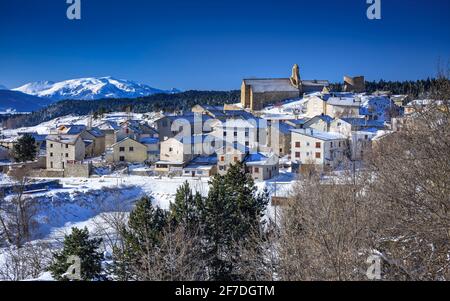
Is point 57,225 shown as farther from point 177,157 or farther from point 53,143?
point 53,143

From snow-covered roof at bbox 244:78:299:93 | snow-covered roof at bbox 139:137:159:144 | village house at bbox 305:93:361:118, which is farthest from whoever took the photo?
snow-covered roof at bbox 244:78:299:93

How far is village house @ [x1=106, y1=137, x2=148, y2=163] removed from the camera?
33562 mm

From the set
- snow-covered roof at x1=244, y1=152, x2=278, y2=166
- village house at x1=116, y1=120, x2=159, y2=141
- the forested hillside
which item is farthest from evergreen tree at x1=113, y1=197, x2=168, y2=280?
the forested hillside

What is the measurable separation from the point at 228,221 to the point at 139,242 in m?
2.98

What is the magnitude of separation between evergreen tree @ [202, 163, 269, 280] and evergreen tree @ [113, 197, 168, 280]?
1.33 m

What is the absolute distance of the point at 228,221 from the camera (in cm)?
1303

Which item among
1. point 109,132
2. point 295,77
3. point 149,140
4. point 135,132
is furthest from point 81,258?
point 295,77

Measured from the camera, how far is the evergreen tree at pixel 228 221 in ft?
36.6

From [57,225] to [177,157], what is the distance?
10.8m

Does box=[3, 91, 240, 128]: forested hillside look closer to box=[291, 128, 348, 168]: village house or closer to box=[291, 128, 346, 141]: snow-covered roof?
box=[291, 128, 346, 141]: snow-covered roof

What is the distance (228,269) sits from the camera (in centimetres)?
1118

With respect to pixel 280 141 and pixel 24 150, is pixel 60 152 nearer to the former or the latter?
pixel 24 150

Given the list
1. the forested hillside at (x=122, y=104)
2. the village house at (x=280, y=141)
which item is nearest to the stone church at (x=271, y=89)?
the forested hillside at (x=122, y=104)

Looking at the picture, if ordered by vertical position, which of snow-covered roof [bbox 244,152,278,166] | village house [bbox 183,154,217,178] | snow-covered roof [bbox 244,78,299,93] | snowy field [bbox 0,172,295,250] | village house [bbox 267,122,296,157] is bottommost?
snowy field [bbox 0,172,295,250]
